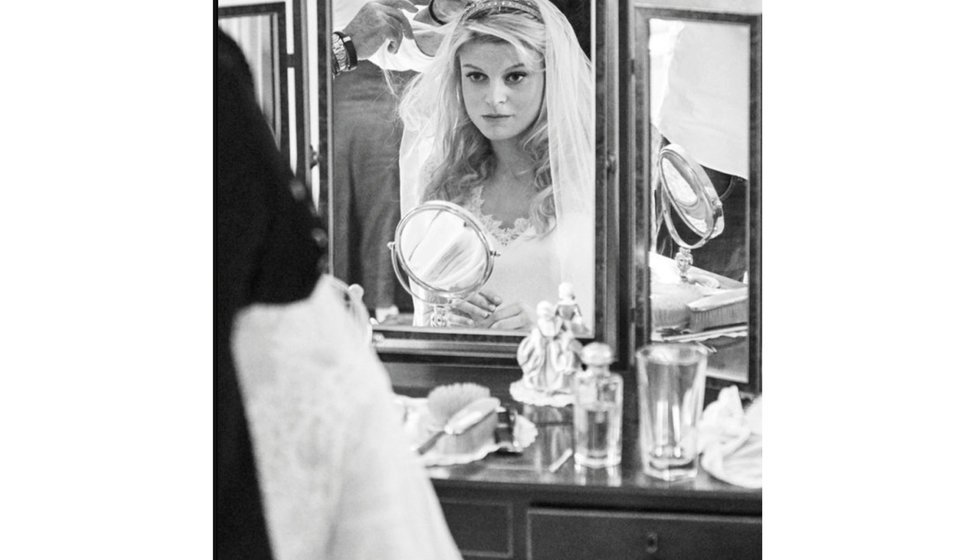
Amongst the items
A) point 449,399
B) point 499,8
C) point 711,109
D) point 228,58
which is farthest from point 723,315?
point 228,58

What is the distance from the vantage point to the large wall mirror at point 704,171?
1113 millimetres

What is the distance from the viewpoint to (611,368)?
121 cm

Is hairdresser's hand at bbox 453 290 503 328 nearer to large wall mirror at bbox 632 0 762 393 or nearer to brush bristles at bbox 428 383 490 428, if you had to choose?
brush bristles at bbox 428 383 490 428

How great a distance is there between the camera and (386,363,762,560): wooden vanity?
102 centimetres

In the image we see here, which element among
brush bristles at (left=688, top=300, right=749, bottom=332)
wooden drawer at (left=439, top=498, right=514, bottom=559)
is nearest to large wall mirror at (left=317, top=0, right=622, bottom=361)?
brush bristles at (left=688, top=300, right=749, bottom=332)

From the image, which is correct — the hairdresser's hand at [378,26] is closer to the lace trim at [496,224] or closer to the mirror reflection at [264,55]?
the mirror reflection at [264,55]

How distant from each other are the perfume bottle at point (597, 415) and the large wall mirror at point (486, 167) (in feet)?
0.33
